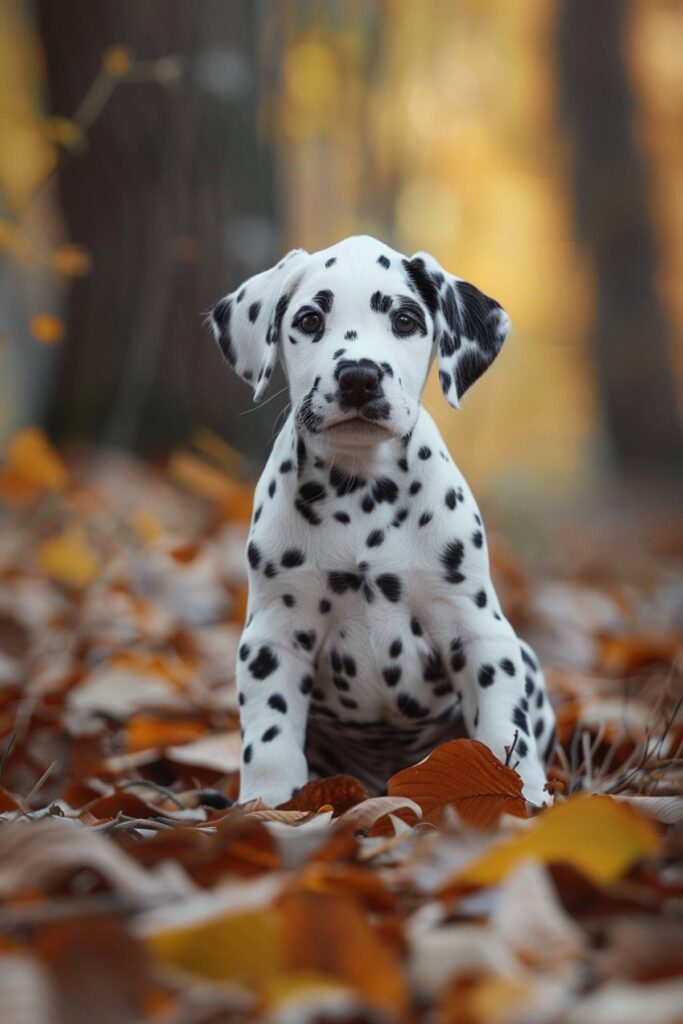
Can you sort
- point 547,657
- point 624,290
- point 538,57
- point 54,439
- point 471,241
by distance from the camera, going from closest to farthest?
point 547,657 < point 54,439 < point 624,290 < point 538,57 < point 471,241

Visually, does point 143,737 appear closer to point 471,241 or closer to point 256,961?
point 256,961

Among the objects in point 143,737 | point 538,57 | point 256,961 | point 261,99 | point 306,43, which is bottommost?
point 143,737

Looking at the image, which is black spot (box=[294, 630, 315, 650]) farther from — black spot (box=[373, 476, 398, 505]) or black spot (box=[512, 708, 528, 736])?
black spot (box=[512, 708, 528, 736])

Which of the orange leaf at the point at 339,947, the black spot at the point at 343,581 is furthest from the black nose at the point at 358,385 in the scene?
the orange leaf at the point at 339,947

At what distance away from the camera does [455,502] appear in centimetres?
325

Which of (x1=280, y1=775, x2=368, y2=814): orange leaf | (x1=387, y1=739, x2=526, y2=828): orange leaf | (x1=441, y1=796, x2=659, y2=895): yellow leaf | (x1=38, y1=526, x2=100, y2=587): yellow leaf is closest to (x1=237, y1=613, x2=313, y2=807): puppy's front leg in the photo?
(x1=280, y1=775, x2=368, y2=814): orange leaf

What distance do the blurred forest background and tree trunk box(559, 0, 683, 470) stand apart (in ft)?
0.15

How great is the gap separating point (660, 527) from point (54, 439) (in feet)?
22.0

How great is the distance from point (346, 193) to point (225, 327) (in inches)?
319

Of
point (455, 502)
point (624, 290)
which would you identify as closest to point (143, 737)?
point (455, 502)

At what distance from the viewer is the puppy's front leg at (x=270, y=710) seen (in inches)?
124

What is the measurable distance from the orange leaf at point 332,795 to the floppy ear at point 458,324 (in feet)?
3.28

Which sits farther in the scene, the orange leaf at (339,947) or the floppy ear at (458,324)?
the floppy ear at (458,324)

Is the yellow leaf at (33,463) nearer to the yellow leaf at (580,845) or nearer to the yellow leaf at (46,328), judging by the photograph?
the yellow leaf at (46,328)
